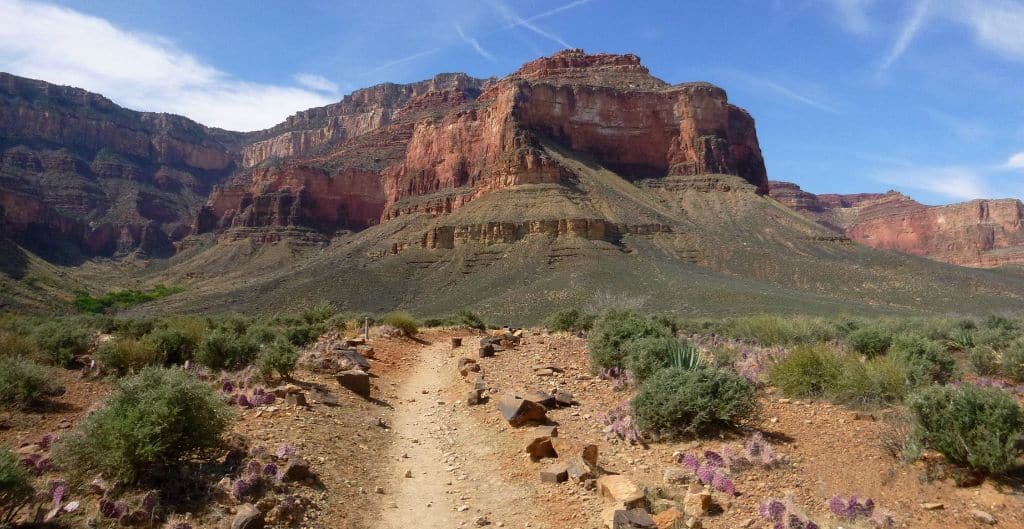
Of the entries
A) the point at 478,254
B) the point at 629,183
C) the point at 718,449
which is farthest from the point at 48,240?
the point at 718,449

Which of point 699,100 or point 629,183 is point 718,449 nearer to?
point 629,183

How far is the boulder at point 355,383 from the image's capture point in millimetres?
11609

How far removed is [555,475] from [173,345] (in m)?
10.2

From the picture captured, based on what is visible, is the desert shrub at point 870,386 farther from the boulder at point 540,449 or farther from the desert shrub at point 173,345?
the desert shrub at point 173,345

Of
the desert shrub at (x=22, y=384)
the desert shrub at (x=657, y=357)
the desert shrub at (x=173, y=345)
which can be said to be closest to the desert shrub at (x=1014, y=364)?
the desert shrub at (x=657, y=357)

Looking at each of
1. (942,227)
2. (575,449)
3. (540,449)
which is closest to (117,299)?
(540,449)

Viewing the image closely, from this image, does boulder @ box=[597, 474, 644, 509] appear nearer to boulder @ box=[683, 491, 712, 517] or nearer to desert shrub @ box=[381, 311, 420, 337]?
boulder @ box=[683, 491, 712, 517]

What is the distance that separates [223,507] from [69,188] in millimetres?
179095

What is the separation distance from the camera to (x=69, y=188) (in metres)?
149

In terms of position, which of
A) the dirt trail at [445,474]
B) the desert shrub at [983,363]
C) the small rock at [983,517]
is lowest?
the dirt trail at [445,474]

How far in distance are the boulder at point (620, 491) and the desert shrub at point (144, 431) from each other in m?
4.32

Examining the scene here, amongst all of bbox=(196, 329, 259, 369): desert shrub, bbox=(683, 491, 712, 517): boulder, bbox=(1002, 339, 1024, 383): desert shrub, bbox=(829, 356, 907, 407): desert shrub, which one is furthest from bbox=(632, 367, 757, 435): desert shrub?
bbox=(196, 329, 259, 369): desert shrub

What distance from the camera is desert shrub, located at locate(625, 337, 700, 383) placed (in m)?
11.1

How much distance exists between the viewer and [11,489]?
5406mm
